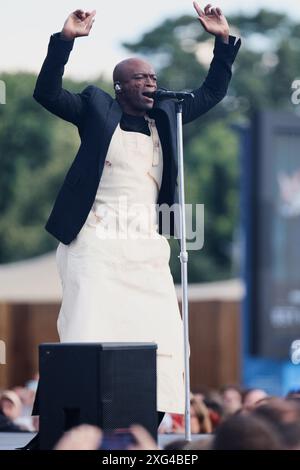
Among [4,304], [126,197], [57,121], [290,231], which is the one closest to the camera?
[126,197]

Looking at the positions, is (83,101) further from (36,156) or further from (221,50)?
(36,156)

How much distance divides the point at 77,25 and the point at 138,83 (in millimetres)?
428

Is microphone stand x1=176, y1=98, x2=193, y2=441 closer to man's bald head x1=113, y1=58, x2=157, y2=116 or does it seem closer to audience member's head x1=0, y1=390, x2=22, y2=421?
man's bald head x1=113, y1=58, x2=157, y2=116

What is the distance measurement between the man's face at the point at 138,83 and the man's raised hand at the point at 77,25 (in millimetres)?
320

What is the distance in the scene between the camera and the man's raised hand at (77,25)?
745 cm

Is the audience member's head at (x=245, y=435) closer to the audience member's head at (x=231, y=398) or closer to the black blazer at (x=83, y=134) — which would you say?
the black blazer at (x=83, y=134)

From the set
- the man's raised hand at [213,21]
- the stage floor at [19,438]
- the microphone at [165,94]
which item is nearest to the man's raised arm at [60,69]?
the microphone at [165,94]

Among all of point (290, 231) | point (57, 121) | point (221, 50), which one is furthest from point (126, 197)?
point (57, 121)

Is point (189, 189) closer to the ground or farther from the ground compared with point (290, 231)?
farther from the ground

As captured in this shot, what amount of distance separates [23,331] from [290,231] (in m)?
4.87

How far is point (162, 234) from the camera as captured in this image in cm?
796

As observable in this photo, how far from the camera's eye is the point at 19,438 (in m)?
8.53

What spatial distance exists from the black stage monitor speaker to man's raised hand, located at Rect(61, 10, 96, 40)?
4.58 feet

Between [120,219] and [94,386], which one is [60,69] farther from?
[94,386]
